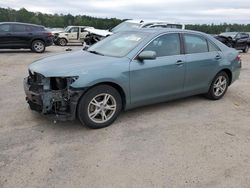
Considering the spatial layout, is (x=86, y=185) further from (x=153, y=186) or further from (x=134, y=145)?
(x=134, y=145)

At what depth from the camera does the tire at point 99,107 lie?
4359 mm

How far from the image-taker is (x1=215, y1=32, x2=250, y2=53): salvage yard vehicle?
1986cm

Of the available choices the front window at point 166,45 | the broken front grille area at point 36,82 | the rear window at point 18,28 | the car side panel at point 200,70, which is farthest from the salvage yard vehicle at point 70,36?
the broken front grille area at point 36,82

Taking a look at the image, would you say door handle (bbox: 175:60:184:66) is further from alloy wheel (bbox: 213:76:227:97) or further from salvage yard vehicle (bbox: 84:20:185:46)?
salvage yard vehicle (bbox: 84:20:185:46)

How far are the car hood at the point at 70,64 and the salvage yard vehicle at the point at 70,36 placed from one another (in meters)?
18.1

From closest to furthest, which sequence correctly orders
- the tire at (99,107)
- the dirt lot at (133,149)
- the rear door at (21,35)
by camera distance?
the dirt lot at (133,149)
the tire at (99,107)
the rear door at (21,35)

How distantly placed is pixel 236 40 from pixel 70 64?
58.5ft

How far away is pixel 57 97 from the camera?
428 cm

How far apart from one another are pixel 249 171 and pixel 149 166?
1.16m

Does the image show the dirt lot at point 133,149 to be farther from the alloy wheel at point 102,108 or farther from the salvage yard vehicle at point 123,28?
the salvage yard vehicle at point 123,28

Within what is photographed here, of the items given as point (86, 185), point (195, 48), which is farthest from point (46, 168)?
point (195, 48)

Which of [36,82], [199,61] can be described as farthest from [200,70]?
[36,82]

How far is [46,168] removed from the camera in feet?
11.2

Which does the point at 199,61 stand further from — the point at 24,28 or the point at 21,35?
the point at 24,28
